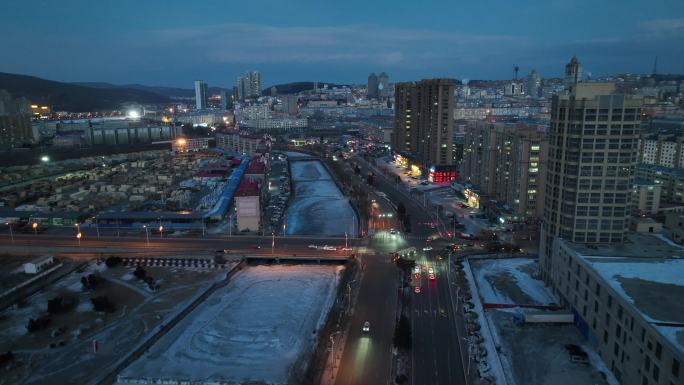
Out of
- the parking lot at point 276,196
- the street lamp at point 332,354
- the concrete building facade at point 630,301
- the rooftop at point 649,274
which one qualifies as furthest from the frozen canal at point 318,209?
the rooftop at point 649,274

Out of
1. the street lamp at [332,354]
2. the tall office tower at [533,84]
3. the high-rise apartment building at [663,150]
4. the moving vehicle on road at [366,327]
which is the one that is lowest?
the street lamp at [332,354]

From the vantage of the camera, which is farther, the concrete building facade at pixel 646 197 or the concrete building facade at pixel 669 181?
the concrete building facade at pixel 669 181

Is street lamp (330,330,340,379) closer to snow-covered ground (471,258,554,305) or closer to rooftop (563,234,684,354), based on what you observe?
snow-covered ground (471,258,554,305)

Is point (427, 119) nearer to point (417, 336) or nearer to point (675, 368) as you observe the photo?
point (417, 336)

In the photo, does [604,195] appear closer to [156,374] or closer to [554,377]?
[554,377]

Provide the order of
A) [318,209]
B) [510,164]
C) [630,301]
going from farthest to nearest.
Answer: [318,209] → [510,164] → [630,301]

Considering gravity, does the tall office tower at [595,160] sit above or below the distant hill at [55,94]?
below

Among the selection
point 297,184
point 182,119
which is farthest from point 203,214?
point 182,119

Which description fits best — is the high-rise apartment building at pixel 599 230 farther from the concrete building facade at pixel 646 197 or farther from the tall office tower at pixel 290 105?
the tall office tower at pixel 290 105

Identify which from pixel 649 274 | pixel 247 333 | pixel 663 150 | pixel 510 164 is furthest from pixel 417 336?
pixel 663 150
